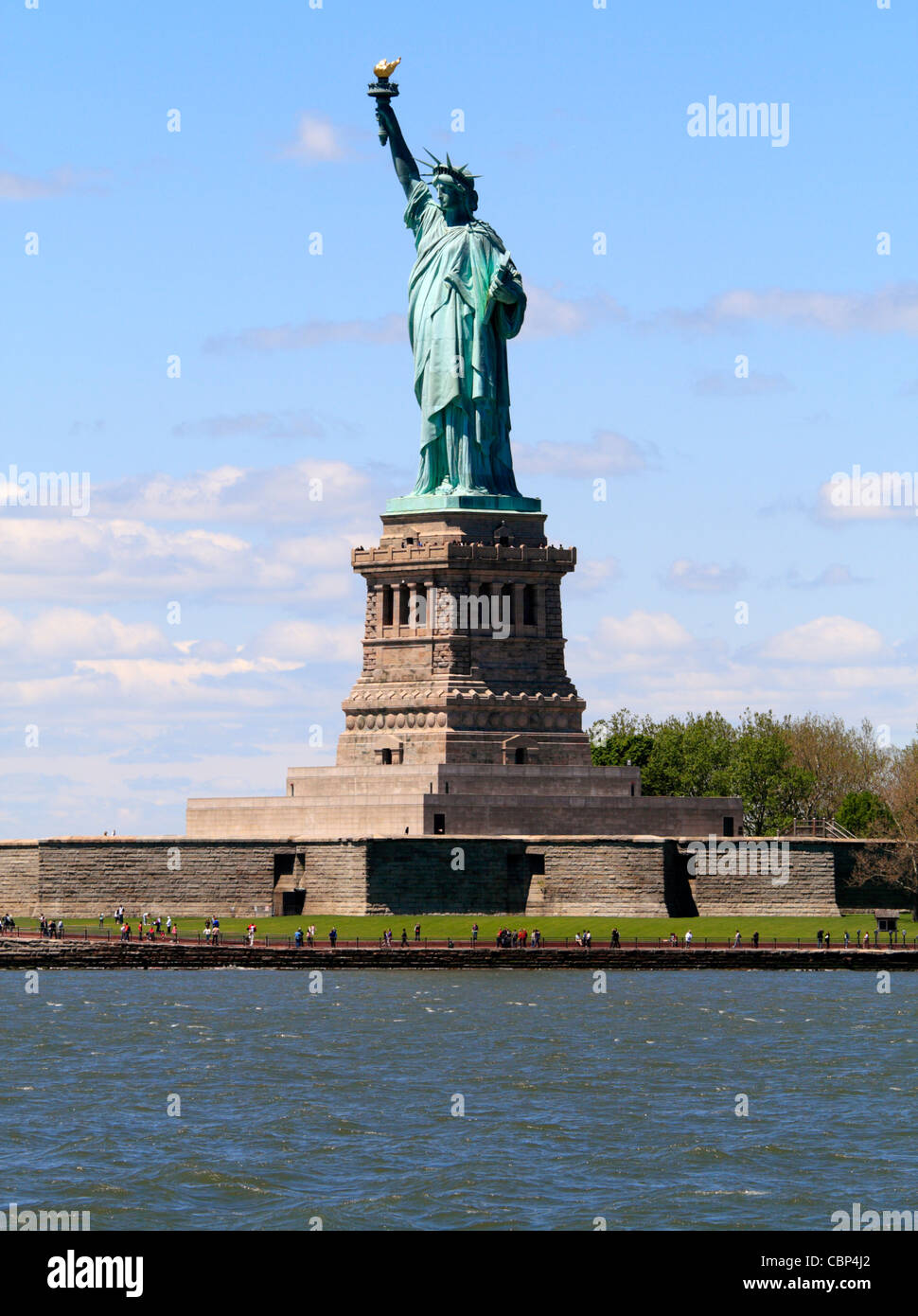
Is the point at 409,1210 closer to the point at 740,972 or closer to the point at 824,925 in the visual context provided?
the point at 740,972

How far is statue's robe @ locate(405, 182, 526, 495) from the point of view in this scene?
3698 inches

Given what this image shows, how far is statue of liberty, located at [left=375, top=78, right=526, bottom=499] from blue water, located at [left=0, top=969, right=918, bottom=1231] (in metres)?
23.3

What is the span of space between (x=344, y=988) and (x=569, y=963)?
8447 mm

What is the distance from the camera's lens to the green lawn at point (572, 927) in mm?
83438

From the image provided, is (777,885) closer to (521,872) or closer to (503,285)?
(521,872)

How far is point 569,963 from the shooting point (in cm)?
8031

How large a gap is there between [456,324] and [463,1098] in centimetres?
4754

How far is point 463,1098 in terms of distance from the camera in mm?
51812

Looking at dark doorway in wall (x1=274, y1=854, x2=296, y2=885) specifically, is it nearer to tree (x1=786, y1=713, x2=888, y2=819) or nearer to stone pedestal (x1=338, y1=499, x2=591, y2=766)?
stone pedestal (x1=338, y1=499, x2=591, y2=766)

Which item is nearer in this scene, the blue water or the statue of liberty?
the blue water
